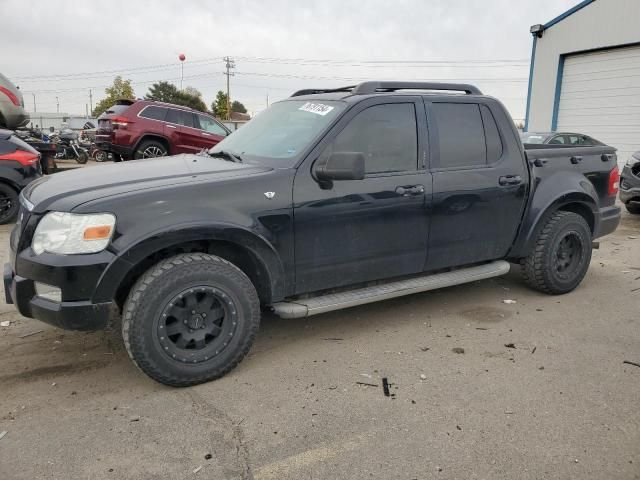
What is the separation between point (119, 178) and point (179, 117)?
1057 centimetres

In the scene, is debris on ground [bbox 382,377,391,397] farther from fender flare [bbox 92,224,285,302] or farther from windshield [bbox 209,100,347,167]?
windshield [bbox 209,100,347,167]

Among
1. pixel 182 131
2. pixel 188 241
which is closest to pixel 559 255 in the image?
pixel 188 241

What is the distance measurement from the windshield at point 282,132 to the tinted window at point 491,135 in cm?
138

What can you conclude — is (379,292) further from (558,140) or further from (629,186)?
(558,140)

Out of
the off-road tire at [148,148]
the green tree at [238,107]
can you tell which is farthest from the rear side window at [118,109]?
the green tree at [238,107]

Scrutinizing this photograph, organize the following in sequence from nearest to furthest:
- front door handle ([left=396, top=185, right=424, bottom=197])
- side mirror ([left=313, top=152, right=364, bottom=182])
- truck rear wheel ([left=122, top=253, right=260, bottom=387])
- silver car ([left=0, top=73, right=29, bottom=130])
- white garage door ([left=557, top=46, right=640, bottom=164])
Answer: truck rear wheel ([left=122, top=253, right=260, bottom=387]) → side mirror ([left=313, top=152, right=364, bottom=182]) → front door handle ([left=396, top=185, right=424, bottom=197]) → silver car ([left=0, top=73, right=29, bottom=130]) → white garage door ([left=557, top=46, right=640, bottom=164])

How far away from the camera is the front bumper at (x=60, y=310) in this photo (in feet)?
9.19

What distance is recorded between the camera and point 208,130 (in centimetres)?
1370

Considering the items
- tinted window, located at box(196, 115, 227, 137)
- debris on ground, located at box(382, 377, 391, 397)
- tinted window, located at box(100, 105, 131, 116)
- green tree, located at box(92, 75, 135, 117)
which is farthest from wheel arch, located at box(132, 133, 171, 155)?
green tree, located at box(92, 75, 135, 117)

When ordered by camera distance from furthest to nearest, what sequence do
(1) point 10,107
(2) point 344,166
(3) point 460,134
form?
(1) point 10,107 → (3) point 460,134 → (2) point 344,166

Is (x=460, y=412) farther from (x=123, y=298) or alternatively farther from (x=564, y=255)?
(x=564, y=255)

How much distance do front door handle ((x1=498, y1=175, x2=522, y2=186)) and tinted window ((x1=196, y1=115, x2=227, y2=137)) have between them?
421 inches

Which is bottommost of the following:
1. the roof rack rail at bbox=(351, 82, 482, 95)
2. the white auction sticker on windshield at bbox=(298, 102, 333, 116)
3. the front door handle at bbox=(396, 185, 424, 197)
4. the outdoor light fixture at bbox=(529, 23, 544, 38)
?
the front door handle at bbox=(396, 185, 424, 197)

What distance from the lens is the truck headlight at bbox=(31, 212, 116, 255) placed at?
109 inches
